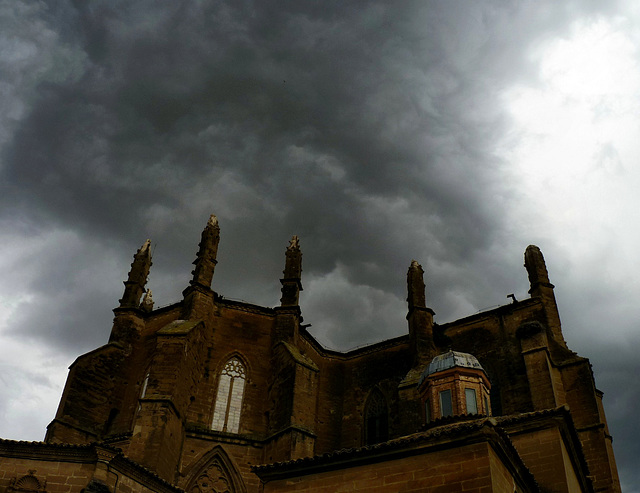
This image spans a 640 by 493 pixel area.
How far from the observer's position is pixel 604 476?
17.2 m

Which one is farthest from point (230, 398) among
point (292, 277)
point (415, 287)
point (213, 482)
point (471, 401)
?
point (471, 401)

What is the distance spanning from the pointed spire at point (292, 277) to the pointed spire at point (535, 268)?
32.7 ft

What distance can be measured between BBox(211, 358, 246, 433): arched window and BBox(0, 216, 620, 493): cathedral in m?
0.05

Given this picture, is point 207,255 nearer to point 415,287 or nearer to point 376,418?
point 415,287

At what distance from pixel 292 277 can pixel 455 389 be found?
1215 cm

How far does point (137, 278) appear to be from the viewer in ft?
82.9

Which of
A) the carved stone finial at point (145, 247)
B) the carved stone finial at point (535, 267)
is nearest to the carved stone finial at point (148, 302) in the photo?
the carved stone finial at point (145, 247)

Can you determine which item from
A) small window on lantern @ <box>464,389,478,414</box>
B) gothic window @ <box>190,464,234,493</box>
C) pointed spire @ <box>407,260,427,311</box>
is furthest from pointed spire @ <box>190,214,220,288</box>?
small window on lantern @ <box>464,389,478,414</box>

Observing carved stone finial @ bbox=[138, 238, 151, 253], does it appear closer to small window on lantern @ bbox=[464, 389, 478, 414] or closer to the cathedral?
the cathedral

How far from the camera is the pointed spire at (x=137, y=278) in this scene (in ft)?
80.6

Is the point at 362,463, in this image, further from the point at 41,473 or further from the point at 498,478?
the point at 41,473

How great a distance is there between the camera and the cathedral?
11508mm

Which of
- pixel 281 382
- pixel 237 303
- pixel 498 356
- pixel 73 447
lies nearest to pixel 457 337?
pixel 498 356

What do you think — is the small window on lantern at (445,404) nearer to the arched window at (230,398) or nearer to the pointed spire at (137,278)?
the arched window at (230,398)
